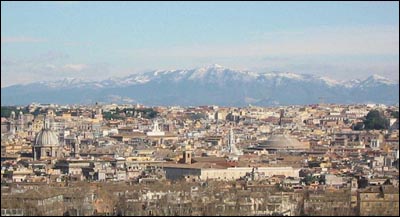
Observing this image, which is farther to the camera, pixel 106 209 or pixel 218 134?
pixel 218 134

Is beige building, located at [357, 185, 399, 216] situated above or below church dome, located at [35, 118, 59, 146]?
below

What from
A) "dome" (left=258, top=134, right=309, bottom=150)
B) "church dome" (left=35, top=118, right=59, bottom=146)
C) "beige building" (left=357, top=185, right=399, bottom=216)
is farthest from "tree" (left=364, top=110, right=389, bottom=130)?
"beige building" (left=357, top=185, right=399, bottom=216)

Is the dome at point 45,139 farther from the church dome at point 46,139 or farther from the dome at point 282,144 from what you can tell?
the dome at point 282,144

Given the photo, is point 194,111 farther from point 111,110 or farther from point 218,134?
point 218,134

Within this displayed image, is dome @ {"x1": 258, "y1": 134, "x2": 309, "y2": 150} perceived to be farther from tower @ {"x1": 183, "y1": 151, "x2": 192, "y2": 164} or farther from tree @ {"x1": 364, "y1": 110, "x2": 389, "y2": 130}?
tower @ {"x1": 183, "y1": 151, "x2": 192, "y2": 164}

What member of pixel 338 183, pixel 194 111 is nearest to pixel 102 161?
pixel 338 183

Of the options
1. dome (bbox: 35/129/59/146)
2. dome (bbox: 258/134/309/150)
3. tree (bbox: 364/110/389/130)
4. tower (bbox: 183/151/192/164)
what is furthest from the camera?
tree (bbox: 364/110/389/130)

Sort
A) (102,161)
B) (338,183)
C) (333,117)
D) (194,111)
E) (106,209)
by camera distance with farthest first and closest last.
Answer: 1. (194,111)
2. (333,117)
3. (102,161)
4. (338,183)
5. (106,209)

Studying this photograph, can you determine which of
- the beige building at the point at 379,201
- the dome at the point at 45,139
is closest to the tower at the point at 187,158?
the dome at the point at 45,139
